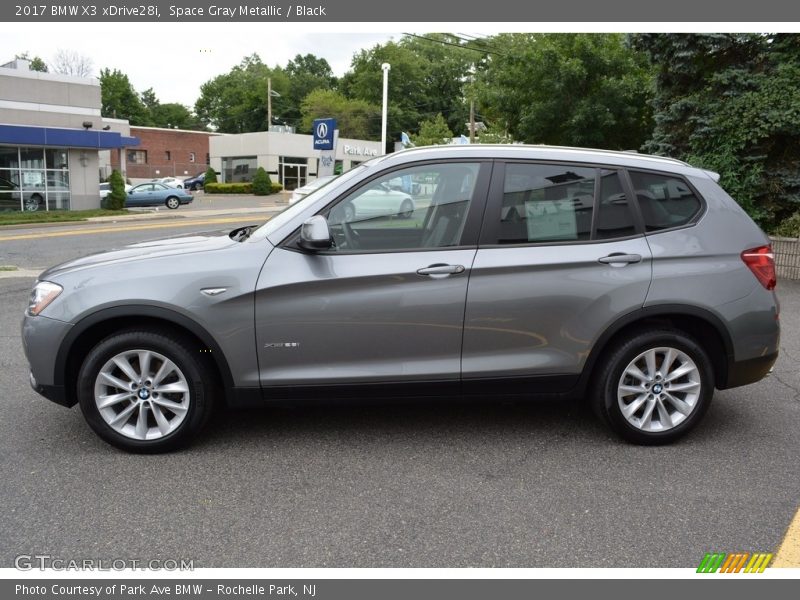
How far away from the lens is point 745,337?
4.38 meters

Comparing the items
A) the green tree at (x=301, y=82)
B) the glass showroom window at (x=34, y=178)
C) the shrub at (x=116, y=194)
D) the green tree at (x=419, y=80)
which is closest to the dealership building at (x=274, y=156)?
the shrub at (x=116, y=194)

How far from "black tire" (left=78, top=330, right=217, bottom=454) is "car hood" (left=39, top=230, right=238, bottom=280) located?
47cm

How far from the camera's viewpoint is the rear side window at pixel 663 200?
441cm

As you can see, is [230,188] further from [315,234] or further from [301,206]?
[315,234]

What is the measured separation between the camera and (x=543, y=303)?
4.19 m

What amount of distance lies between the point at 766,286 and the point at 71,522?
13.8ft

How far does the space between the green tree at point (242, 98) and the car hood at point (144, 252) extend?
98032 millimetres

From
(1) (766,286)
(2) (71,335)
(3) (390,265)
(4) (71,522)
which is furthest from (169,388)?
(1) (766,286)

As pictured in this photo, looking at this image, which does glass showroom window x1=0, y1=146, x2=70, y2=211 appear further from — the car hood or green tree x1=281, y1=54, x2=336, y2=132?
green tree x1=281, y1=54, x2=336, y2=132

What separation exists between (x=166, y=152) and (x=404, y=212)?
6946cm

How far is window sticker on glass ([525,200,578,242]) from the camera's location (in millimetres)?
4293

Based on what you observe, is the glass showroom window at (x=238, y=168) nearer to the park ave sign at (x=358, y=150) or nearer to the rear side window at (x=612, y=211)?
the park ave sign at (x=358, y=150)

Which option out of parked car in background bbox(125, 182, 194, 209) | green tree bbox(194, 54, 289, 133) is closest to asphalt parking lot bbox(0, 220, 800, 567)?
parked car in background bbox(125, 182, 194, 209)

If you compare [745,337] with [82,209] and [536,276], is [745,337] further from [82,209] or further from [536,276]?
[82,209]
